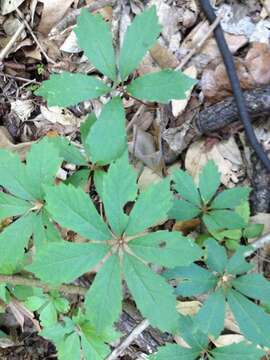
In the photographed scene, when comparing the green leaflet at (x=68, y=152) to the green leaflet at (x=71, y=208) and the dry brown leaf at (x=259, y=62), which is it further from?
the dry brown leaf at (x=259, y=62)

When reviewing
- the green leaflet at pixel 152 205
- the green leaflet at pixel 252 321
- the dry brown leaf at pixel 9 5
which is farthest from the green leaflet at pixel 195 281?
the dry brown leaf at pixel 9 5

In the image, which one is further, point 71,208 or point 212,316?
point 212,316

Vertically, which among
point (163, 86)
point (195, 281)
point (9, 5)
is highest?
point (9, 5)

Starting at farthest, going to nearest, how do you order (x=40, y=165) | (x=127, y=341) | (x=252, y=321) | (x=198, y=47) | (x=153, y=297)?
(x=198, y=47), (x=127, y=341), (x=40, y=165), (x=252, y=321), (x=153, y=297)

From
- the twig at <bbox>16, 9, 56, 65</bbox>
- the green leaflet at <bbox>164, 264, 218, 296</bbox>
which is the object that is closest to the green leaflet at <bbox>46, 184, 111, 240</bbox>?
the green leaflet at <bbox>164, 264, 218, 296</bbox>

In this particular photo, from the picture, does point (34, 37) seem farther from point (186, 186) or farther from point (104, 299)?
point (104, 299)

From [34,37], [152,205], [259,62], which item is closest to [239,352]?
[152,205]

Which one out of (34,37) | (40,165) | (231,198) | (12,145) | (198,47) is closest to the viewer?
(40,165)

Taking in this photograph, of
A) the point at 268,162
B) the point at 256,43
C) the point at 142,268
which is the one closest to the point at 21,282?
the point at 142,268
